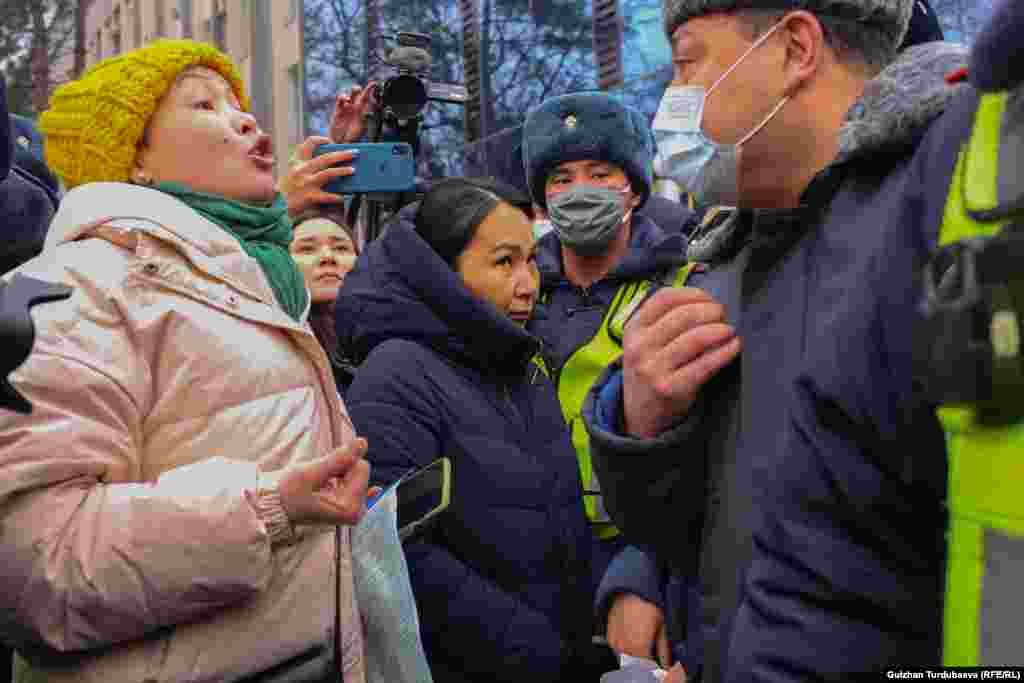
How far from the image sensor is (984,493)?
3.83 feet

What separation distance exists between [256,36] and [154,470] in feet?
24.2

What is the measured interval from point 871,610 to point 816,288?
1.60 ft

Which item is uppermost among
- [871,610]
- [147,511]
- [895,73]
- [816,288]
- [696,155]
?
[895,73]

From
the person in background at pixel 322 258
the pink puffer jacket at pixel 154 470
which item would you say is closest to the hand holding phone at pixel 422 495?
the pink puffer jacket at pixel 154 470

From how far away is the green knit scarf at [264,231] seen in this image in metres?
2.78

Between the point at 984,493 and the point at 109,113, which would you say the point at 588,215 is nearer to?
the point at 109,113

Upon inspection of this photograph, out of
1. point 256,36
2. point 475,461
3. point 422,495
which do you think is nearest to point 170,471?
point 422,495

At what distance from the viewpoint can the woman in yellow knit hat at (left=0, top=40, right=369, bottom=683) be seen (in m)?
2.23

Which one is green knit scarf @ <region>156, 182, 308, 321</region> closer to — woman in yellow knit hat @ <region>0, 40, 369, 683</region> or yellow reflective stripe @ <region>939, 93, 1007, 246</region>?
woman in yellow knit hat @ <region>0, 40, 369, 683</region>

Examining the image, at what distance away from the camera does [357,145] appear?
4043mm

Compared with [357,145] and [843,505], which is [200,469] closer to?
[843,505]

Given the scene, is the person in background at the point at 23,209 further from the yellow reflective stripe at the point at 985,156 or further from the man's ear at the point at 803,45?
the yellow reflective stripe at the point at 985,156

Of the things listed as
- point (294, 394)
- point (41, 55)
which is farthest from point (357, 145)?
point (41, 55)

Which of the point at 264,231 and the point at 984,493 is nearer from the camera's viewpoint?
the point at 984,493
